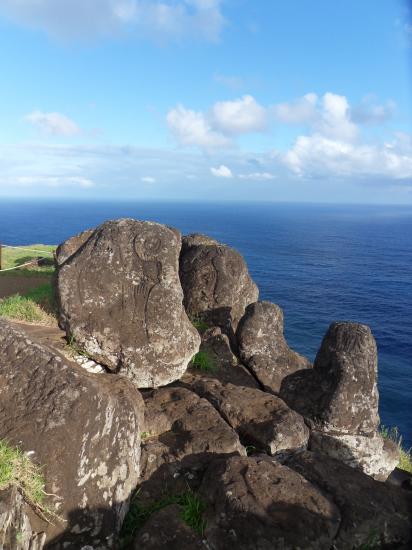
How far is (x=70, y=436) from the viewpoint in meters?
6.96

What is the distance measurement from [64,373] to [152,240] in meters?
6.06

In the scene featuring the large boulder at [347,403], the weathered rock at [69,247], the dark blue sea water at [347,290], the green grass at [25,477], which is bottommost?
the dark blue sea water at [347,290]

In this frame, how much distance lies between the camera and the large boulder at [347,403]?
12.1 meters

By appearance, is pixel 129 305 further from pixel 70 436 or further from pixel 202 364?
pixel 70 436

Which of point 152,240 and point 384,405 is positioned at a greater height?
point 152,240

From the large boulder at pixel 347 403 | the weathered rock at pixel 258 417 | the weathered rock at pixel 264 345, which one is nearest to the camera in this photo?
the weathered rock at pixel 258 417

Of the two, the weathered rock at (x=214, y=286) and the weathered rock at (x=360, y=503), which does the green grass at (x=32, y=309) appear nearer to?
the weathered rock at (x=214, y=286)

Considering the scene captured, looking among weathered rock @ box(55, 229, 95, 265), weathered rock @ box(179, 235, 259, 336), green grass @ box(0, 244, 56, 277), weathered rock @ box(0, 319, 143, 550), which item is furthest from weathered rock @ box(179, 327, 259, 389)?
green grass @ box(0, 244, 56, 277)

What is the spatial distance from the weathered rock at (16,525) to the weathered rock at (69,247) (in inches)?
315

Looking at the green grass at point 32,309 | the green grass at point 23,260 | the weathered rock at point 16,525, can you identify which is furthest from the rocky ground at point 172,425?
the green grass at point 23,260

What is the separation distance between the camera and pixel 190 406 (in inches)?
408

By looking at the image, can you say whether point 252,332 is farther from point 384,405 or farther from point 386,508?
point 384,405

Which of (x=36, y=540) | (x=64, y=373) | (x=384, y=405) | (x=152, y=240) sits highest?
(x=152, y=240)

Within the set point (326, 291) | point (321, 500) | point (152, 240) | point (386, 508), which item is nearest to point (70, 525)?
point (321, 500)
